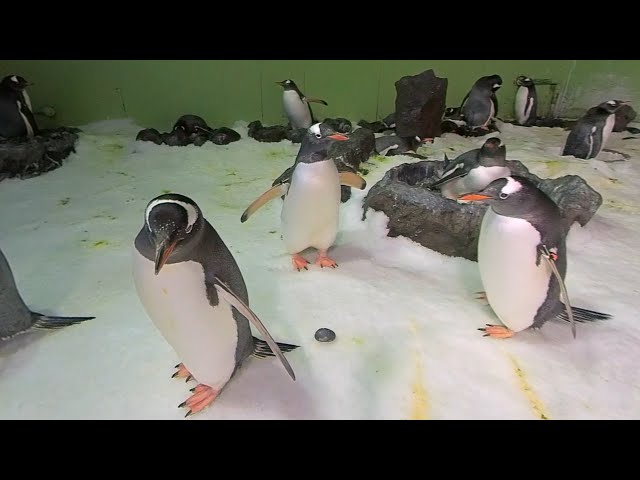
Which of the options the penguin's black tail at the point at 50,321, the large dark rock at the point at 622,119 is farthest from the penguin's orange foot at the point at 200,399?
the large dark rock at the point at 622,119

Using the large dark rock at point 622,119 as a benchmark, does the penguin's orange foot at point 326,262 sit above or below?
below

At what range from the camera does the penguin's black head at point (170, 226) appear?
2.91 ft

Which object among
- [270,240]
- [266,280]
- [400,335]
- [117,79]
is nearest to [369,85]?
[117,79]

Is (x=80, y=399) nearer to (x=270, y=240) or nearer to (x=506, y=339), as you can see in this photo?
(x=270, y=240)

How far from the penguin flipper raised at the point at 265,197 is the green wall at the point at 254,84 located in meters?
2.04

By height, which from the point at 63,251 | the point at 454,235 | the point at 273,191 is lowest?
the point at 63,251

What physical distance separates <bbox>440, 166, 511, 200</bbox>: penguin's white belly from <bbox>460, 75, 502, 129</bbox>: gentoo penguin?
1543 mm

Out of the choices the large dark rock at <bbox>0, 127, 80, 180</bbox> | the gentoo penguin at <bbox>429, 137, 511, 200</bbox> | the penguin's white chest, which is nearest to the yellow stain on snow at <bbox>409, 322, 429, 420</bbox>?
the gentoo penguin at <bbox>429, 137, 511, 200</bbox>

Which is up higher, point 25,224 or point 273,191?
point 273,191

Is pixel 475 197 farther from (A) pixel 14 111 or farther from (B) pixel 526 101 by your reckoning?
(B) pixel 526 101

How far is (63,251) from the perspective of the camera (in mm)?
1892

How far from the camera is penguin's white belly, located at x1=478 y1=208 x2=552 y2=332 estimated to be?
1.29m

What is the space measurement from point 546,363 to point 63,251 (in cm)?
180

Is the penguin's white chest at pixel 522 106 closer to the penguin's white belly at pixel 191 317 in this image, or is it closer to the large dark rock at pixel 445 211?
the large dark rock at pixel 445 211
